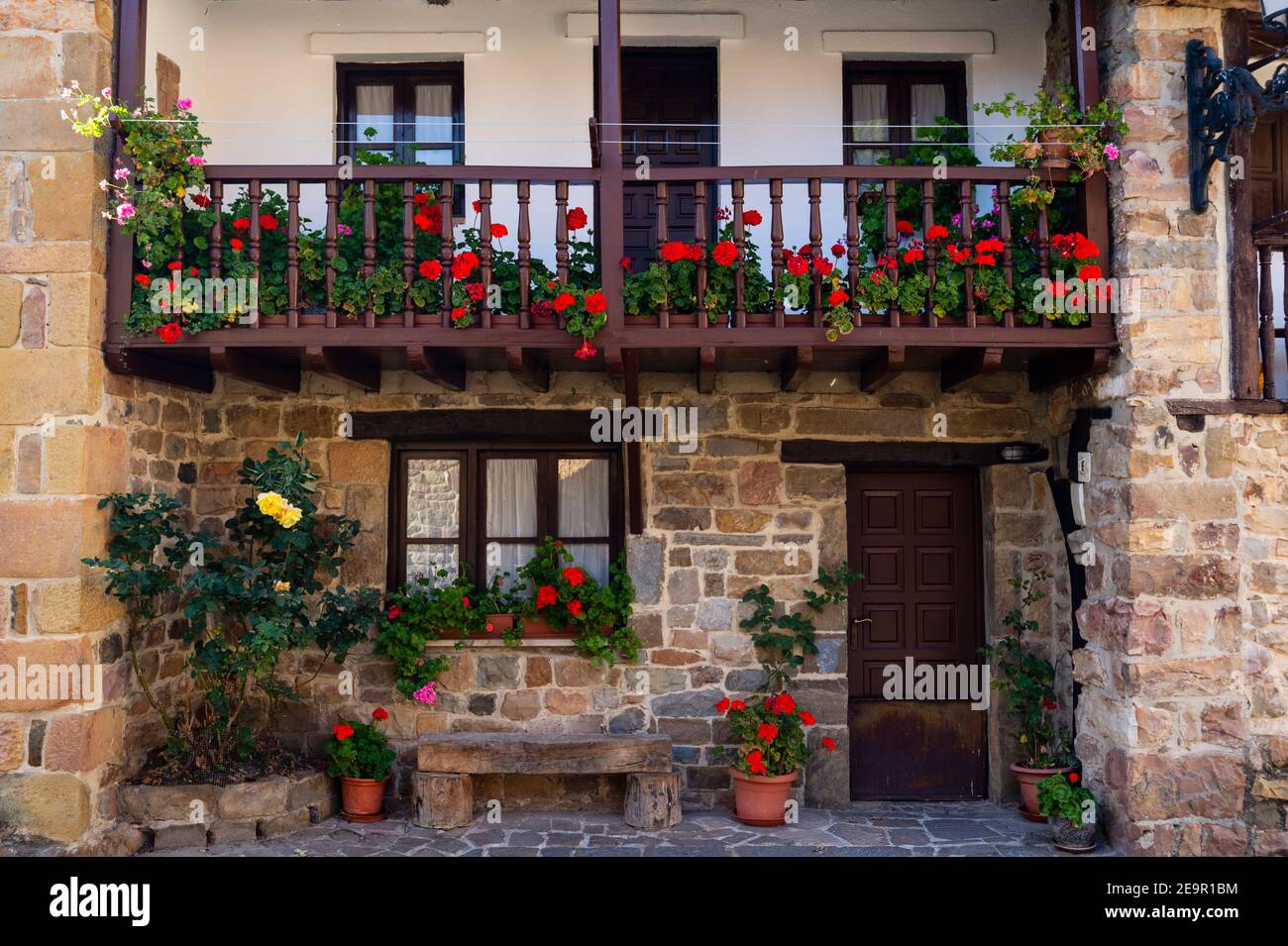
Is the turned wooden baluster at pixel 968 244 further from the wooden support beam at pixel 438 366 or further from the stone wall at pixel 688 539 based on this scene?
the wooden support beam at pixel 438 366

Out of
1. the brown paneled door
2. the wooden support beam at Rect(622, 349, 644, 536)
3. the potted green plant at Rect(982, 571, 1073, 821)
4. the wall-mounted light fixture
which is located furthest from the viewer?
the brown paneled door

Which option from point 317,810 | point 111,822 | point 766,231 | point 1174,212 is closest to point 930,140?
point 766,231

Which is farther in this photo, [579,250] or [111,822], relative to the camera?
[579,250]

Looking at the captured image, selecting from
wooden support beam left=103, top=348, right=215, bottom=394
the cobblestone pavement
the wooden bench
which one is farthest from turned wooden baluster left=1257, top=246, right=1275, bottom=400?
wooden support beam left=103, top=348, right=215, bottom=394

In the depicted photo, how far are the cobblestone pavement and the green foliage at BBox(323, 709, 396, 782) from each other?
0.90 ft

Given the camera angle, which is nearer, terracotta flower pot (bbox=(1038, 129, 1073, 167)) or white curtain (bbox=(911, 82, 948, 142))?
terracotta flower pot (bbox=(1038, 129, 1073, 167))

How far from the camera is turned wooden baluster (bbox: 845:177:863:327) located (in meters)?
5.14

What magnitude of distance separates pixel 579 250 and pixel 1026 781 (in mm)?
3905

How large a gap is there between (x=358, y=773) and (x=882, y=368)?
368 centimetres

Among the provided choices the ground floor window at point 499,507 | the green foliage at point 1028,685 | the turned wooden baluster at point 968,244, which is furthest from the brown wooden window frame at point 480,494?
the green foliage at point 1028,685

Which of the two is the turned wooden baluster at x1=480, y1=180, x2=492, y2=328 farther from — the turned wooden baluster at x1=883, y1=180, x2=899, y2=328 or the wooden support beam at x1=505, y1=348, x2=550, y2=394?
the turned wooden baluster at x1=883, y1=180, x2=899, y2=328

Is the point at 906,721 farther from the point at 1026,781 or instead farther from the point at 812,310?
the point at 812,310

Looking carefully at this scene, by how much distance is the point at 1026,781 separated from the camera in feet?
19.0
